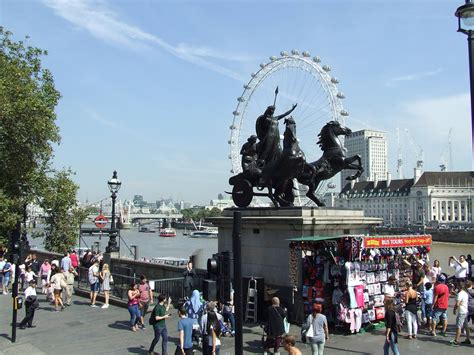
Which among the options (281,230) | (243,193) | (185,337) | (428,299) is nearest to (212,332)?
(185,337)

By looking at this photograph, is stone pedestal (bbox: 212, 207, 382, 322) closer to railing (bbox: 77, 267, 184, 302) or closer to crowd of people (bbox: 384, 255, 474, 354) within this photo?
crowd of people (bbox: 384, 255, 474, 354)

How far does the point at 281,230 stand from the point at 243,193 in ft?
13.4

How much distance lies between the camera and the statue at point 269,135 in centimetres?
1845

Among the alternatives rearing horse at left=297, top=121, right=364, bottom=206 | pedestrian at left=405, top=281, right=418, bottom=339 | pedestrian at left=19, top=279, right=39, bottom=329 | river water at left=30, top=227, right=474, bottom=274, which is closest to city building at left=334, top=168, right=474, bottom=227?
river water at left=30, top=227, right=474, bottom=274

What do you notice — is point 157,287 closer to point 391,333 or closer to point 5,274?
point 5,274

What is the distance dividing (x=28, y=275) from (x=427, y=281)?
47.3 ft

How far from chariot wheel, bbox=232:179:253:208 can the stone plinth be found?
2.09 meters

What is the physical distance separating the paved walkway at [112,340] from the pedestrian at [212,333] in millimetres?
1136

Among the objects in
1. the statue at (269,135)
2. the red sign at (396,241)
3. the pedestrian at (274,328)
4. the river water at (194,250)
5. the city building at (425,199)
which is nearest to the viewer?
the pedestrian at (274,328)

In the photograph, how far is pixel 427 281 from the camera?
14.0 m

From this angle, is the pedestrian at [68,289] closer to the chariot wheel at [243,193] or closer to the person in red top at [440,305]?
the chariot wheel at [243,193]

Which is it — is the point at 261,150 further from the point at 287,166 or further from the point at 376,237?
the point at 376,237

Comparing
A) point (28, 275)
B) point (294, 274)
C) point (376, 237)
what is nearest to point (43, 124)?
point (28, 275)

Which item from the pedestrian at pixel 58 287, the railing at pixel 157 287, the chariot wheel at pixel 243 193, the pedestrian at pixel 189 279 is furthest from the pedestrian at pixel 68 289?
the chariot wheel at pixel 243 193
